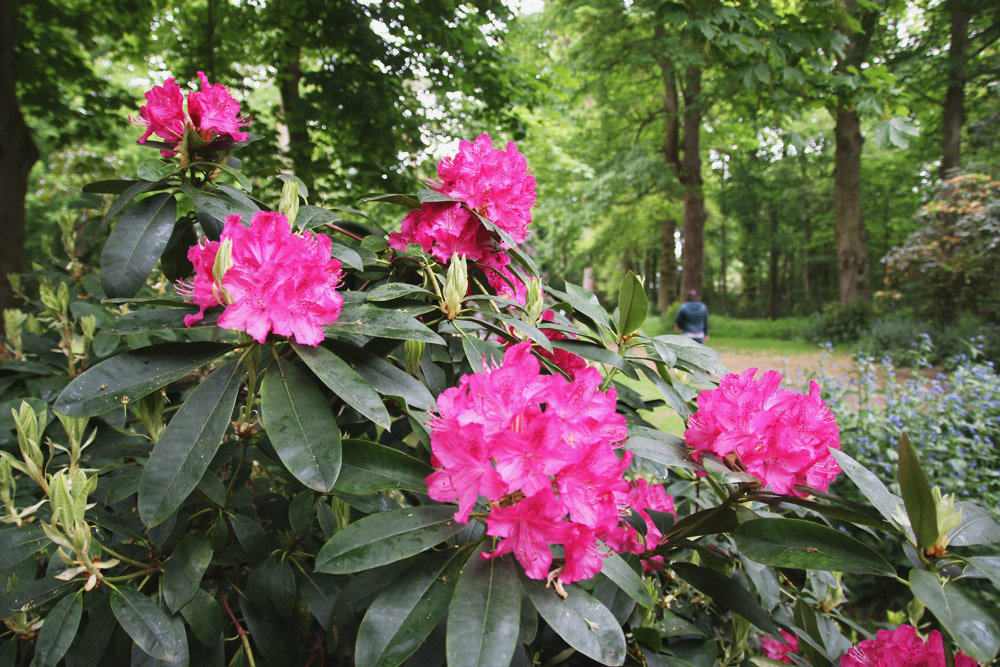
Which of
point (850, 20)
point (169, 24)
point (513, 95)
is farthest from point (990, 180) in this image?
point (169, 24)

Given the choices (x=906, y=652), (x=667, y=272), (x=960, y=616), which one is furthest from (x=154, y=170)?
(x=667, y=272)

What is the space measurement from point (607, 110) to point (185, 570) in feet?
43.9

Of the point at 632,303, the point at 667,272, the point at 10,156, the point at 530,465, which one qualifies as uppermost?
the point at 10,156

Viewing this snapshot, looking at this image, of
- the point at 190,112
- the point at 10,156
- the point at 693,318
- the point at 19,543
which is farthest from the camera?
the point at 693,318

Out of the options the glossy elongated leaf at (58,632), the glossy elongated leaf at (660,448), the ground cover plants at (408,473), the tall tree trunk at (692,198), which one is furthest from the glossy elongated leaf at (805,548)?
the tall tree trunk at (692,198)

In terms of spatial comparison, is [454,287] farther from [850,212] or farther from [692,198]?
[850,212]

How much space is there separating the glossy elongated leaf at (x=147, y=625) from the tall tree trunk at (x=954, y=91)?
13.6 m

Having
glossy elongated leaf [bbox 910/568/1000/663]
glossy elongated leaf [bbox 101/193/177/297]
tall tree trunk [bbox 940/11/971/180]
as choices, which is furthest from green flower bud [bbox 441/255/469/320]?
tall tree trunk [bbox 940/11/971/180]

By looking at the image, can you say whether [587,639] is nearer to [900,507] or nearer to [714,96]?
[900,507]

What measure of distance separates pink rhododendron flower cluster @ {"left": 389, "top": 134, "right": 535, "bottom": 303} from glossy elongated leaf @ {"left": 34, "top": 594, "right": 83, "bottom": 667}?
89 centimetres

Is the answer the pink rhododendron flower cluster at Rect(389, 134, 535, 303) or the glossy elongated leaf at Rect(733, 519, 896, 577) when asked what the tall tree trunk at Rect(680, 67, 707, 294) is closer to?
the pink rhododendron flower cluster at Rect(389, 134, 535, 303)

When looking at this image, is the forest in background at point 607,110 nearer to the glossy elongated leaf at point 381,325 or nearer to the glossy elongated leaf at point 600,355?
the glossy elongated leaf at point 600,355

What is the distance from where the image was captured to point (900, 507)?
911 mm

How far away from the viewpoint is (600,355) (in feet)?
3.54
